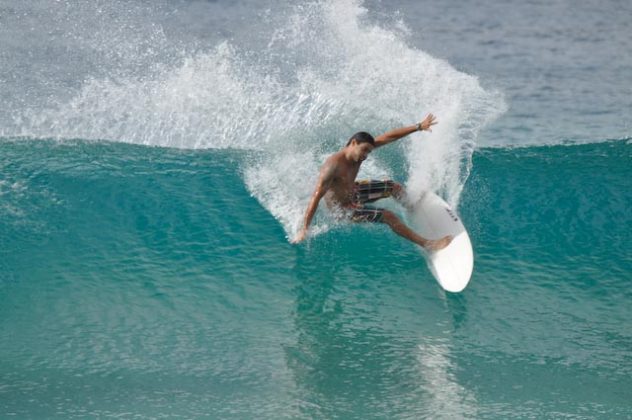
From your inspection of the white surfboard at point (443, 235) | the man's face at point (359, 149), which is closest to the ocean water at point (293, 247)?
the white surfboard at point (443, 235)

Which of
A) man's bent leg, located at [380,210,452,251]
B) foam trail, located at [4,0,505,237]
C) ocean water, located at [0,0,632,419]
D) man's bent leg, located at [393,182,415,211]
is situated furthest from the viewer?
foam trail, located at [4,0,505,237]

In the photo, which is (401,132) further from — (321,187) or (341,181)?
(321,187)

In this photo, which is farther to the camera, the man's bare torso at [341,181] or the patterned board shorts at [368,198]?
the patterned board shorts at [368,198]

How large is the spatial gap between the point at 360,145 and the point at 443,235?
3.95ft

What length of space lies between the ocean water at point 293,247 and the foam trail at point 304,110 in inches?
1.1

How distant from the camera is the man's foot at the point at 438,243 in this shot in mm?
8154

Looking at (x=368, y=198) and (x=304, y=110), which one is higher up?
(x=304, y=110)

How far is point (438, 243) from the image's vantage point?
8.19 metres

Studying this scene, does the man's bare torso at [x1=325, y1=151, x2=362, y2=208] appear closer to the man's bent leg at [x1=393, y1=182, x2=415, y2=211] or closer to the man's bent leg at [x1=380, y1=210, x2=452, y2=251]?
the man's bent leg at [x1=380, y1=210, x2=452, y2=251]

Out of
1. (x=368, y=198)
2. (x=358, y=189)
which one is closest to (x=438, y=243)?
(x=368, y=198)

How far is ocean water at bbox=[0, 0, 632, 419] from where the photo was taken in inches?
262

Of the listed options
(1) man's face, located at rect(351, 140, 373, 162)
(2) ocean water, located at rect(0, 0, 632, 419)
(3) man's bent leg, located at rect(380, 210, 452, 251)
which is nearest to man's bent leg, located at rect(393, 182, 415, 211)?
(2) ocean water, located at rect(0, 0, 632, 419)

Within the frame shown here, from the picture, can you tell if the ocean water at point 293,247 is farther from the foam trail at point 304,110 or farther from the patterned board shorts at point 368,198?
the patterned board shorts at point 368,198

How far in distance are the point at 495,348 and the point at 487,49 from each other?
10.4m
